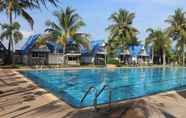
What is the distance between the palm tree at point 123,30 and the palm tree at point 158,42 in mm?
10574

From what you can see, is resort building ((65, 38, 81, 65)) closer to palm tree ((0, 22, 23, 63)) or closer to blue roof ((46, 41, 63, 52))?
blue roof ((46, 41, 63, 52))

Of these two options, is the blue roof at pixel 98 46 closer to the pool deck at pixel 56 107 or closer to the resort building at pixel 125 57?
the resort building at pixel 125 57

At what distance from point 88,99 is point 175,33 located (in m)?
54.6

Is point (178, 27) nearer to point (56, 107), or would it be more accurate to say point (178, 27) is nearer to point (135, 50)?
point (135, 50)

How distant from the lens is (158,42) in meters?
68.5

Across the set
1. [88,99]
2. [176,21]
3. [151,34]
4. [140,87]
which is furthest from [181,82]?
[151,34]

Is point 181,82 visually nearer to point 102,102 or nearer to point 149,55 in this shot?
point 102,102

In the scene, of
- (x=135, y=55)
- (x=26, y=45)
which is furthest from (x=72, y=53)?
(x=135, y=55)

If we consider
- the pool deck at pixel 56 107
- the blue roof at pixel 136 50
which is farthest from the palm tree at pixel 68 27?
the pool deck at pixel 56 107

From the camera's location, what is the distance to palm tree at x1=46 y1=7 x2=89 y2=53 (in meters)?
46.0

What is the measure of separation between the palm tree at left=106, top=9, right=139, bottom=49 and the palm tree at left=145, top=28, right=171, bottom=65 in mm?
10574

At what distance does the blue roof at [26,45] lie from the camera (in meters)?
48.7

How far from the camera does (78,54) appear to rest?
52094mm

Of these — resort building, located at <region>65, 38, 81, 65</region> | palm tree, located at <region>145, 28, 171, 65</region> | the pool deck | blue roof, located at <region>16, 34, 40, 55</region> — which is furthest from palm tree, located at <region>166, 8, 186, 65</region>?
the pool deck
